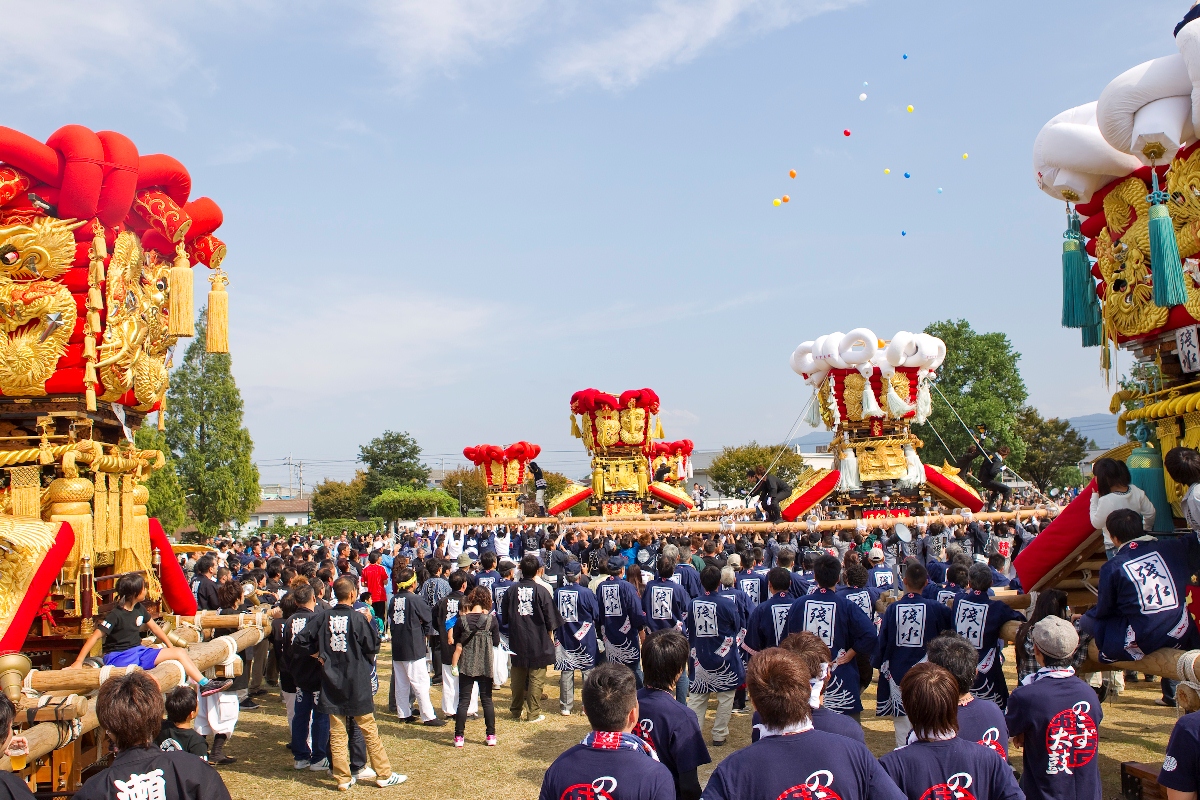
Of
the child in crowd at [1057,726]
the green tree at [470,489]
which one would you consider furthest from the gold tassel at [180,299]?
the green tree at [470,489]

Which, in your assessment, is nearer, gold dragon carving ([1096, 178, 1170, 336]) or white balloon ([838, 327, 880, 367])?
gold dragon carving ([1096, 178, 1170, 336])

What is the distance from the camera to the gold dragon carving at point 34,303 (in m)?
6.93

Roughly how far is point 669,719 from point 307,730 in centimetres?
486

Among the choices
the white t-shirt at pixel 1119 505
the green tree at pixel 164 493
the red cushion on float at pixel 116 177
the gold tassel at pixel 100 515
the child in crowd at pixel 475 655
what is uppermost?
the red cushion on float at pixel 116 177

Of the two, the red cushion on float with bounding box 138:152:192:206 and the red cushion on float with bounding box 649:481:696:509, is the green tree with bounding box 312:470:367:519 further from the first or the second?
the red cushion on float with bounding box 138:152:192:206

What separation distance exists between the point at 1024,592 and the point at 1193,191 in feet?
9.00

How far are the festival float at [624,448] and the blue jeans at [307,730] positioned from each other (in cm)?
2055

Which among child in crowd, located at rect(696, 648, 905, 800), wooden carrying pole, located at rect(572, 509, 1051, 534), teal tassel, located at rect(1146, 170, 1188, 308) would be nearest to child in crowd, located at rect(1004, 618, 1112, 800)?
child in crowd, located at rect(696, 648, 905, 800)

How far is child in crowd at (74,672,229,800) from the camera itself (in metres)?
3.22

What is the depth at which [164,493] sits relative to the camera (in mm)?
29641

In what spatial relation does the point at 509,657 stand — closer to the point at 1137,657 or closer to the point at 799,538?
the point at 1137,657

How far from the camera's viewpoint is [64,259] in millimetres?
7078

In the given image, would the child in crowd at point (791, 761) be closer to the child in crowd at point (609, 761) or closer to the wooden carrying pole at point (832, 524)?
the child in crowd at point (609, 761)

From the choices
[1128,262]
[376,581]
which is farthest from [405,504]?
[1128,262]
